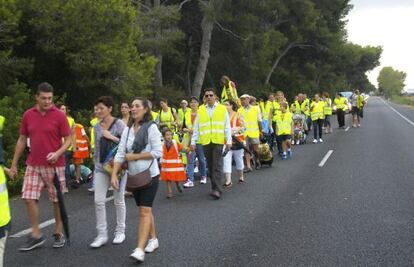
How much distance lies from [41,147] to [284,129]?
31.5ft

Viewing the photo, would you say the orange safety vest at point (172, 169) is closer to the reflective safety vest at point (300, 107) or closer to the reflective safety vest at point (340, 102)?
the reflective safety vest at point (300, 107)

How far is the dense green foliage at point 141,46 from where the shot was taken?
1361cm

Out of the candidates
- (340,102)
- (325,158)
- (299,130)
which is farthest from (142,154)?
(340,102)

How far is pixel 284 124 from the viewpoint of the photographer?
575 inches

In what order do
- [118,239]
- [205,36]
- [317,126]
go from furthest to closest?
[205,36] → [317,126] → [118,239]

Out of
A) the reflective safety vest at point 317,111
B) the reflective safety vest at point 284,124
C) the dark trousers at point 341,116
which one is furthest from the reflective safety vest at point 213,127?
the dark trousers at point 341,116

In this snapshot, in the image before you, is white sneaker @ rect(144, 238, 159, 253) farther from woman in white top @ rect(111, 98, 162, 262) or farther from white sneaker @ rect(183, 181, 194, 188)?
white sneaker @ rect(183, 181, 194, 188)

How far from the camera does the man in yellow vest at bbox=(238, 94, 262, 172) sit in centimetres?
1200

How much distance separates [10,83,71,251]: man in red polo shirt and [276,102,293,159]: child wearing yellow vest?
936 cm

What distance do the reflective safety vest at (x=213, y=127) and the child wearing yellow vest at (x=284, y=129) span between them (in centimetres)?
588

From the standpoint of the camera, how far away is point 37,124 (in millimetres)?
5801

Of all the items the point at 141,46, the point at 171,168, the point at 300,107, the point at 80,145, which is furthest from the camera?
the point at 141,46

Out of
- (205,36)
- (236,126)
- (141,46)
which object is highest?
(205,36)

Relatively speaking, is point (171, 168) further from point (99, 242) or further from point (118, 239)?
point (99, 242)
